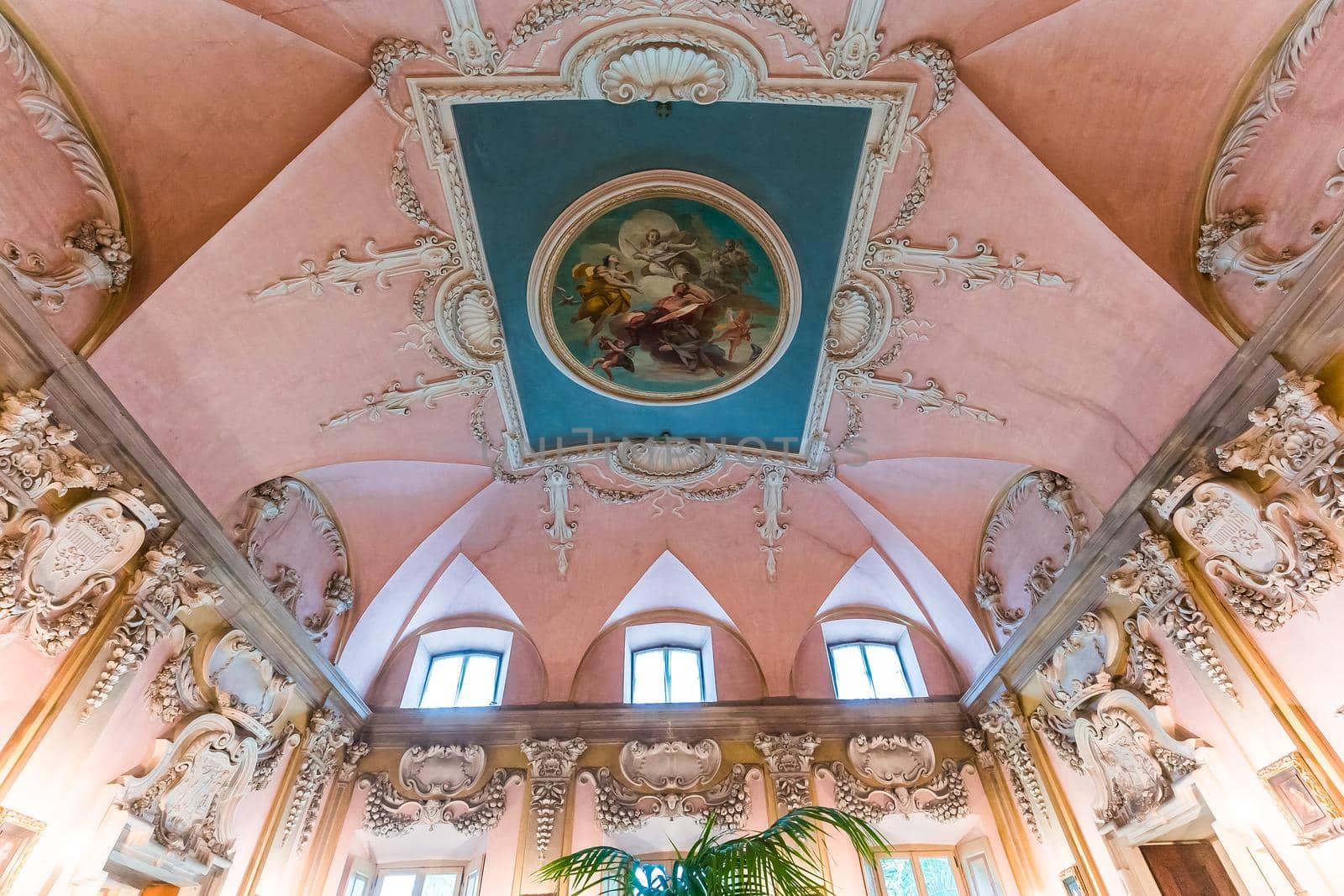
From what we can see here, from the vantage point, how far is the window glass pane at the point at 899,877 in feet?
30.3

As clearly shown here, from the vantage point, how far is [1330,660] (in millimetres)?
5211

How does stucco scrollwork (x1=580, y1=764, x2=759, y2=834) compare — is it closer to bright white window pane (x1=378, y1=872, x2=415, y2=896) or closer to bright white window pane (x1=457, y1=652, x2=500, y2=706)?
bright white window pane (x1=457, y1=652, x2=500, y2=706)

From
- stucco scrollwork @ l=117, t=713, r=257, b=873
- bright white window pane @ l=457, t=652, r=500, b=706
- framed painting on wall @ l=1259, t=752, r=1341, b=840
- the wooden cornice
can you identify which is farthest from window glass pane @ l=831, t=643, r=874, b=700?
stucco scrollwork @ l=117, t=713, r=257, b=873

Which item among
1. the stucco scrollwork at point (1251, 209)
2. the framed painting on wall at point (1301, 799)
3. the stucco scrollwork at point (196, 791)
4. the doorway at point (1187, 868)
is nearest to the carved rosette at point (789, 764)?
the doorway at point (1187, 868)

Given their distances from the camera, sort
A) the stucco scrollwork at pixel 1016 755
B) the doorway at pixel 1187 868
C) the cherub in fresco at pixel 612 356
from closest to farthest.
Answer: the doorway at pixel 1187 868, the cherub in fresco at pixel 612 356, the stucco scrollwork at pixel 1016 755

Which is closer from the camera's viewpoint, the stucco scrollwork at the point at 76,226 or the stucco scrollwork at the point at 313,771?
the stucco scrollwork at the point at 76,226

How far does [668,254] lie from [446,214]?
2353 mm

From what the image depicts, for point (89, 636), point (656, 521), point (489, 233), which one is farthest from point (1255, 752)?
point (89, 636)

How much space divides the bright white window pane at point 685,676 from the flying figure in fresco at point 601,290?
6122mm

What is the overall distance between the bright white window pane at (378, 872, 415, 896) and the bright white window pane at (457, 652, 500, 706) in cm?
236

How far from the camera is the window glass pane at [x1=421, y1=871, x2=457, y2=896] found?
30.6 feet

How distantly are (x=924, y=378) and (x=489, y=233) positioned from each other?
526cm

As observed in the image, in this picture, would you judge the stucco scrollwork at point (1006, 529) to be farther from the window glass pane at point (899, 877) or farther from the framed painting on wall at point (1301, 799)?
the window glass pane at point (899, 877)

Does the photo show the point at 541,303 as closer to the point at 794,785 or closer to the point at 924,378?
the point at 924,378
